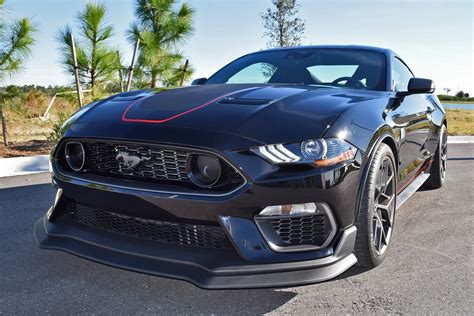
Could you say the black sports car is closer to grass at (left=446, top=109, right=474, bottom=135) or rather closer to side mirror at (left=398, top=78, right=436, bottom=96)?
side mirror at (left=398, top=78, right=436, bottom=96)

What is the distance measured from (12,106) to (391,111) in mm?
7650

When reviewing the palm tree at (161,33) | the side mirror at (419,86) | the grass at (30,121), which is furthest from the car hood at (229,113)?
the palm tree at (161,33)

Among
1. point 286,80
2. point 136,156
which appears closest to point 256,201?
point 136,156

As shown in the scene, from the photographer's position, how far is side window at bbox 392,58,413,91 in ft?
10.8

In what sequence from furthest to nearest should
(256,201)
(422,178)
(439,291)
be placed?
(422,178) → (439,291) → (256,201)

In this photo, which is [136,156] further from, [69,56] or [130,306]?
[69,56]

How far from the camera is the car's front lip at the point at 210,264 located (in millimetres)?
→ 1781

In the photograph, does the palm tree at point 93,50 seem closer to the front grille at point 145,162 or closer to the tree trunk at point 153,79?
the tree trunk at point 153,79

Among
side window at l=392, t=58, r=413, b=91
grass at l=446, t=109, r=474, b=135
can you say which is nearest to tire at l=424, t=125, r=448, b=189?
side window at l=392, t=58, r=413, b=91

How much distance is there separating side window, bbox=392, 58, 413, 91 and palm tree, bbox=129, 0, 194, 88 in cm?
756

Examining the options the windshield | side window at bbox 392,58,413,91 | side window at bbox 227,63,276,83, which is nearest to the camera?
the windshield

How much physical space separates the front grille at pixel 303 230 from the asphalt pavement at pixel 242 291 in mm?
337

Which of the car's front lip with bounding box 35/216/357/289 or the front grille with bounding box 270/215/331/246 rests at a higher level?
the front grille with bounding box 270/215/331/246

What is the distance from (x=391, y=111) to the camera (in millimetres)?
2654
